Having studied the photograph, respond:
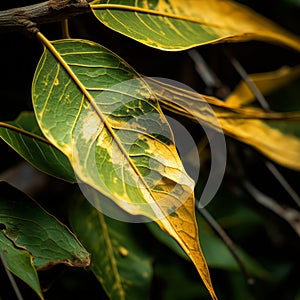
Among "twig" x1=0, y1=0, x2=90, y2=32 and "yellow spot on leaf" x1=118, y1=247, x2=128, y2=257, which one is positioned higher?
"twig" x1=0, y1=0, x2=90, y2=32

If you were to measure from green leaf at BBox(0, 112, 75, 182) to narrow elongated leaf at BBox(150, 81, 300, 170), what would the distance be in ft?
0.38

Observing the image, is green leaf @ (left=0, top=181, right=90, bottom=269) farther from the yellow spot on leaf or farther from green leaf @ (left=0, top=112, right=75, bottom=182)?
the yellow spot on leaf

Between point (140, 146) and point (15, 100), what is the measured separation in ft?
1.23

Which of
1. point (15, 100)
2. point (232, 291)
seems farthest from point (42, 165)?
point (232, 291)

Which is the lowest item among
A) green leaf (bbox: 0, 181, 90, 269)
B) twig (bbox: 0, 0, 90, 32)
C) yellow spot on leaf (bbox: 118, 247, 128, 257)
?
yellow spot on leaf (bbox: 118, 247, 128, 257)

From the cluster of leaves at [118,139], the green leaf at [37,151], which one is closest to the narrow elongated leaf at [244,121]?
the cluster of leaves at [118,139]

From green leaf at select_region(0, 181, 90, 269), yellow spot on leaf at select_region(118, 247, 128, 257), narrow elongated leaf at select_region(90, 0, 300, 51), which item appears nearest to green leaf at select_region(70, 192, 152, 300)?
yellow spot on leaf at select_region(118, 247, 128, 257)

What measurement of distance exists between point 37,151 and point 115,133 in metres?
0.12

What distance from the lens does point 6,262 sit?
40cm

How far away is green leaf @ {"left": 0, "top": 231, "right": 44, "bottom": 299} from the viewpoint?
40 centimetres

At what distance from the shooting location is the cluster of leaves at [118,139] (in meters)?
0.40

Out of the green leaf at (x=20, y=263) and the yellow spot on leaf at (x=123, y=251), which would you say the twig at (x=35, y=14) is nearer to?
the green leaf at (x=20, y=263)

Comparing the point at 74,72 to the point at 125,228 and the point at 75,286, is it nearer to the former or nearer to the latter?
the point at 125,228

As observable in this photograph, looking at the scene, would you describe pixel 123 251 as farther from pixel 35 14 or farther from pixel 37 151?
pixel 35 14
